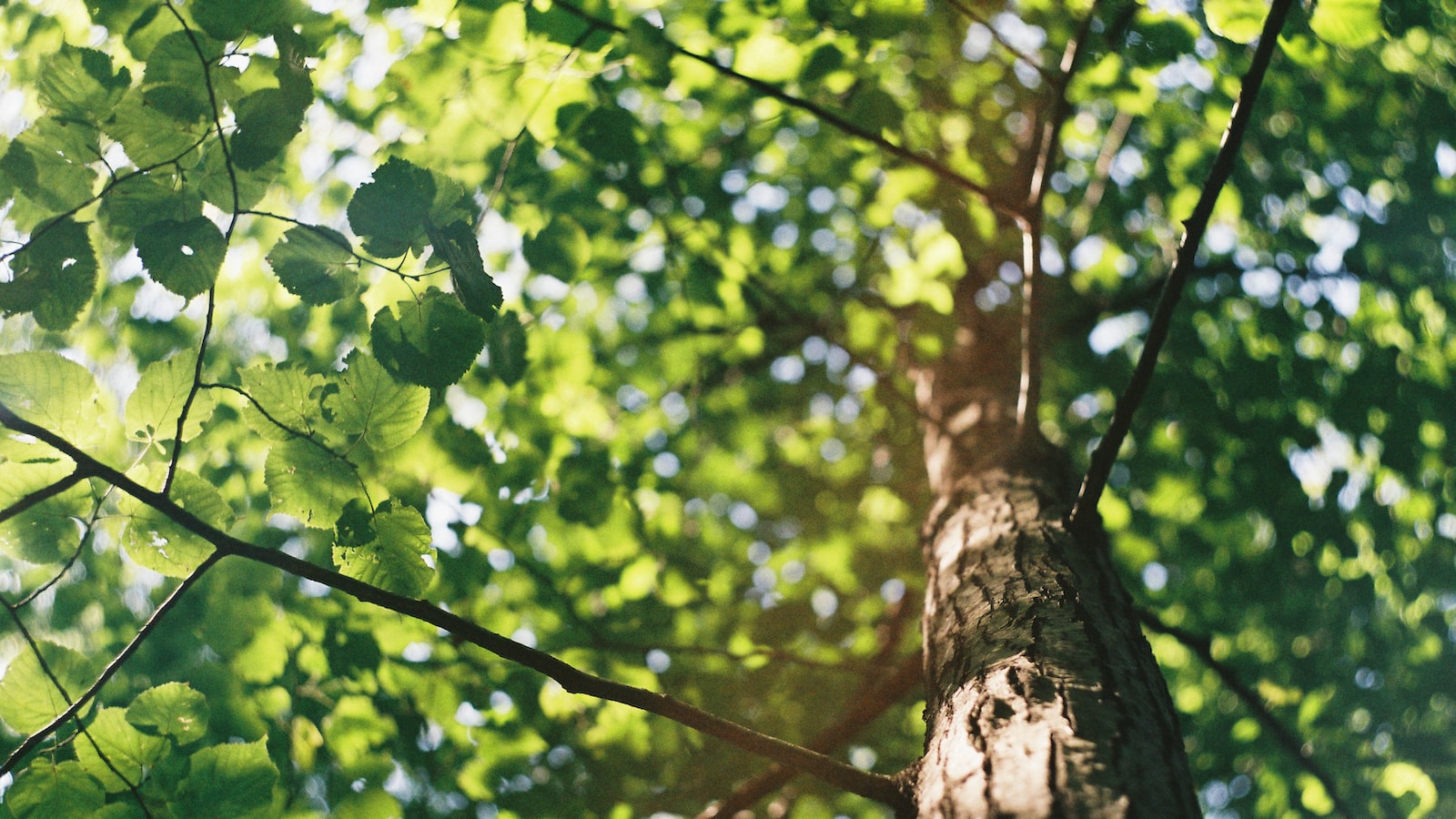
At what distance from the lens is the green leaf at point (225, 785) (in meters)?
1.22

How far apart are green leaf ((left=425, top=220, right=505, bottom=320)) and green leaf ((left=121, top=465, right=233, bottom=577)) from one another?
52cm

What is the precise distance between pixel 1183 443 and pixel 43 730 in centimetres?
348

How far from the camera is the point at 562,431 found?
268 cm

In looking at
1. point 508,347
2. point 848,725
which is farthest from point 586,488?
point 848,725

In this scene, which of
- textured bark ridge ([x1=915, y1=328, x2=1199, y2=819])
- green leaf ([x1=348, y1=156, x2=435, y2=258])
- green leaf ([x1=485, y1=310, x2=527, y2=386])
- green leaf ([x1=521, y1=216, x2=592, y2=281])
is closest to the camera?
textured bark ridge ([x1=915, y1=328, x2=1199, y2=819])

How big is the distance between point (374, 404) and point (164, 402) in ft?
1.08

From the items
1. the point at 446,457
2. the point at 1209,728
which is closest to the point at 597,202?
the point at 446,457

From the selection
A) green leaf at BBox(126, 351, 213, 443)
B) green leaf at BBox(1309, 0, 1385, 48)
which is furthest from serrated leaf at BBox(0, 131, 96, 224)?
green leaf at BBox(1309, 0, 1385, 48)

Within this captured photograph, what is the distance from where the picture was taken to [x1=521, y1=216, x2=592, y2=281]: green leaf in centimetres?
229

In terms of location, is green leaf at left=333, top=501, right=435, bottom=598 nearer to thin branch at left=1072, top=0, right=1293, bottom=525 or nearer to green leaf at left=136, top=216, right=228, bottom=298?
green leaf at left=136, top=216, right=228, bottom=298

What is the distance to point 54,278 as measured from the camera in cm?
122

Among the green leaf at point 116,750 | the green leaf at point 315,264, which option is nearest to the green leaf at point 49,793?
the green leaf at point 116,750

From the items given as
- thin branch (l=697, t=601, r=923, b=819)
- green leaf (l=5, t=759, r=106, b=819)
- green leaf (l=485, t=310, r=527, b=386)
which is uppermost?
green leaf (l=485, t=310, r=527, b=386)

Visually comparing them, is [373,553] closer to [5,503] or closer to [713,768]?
[5,503]
